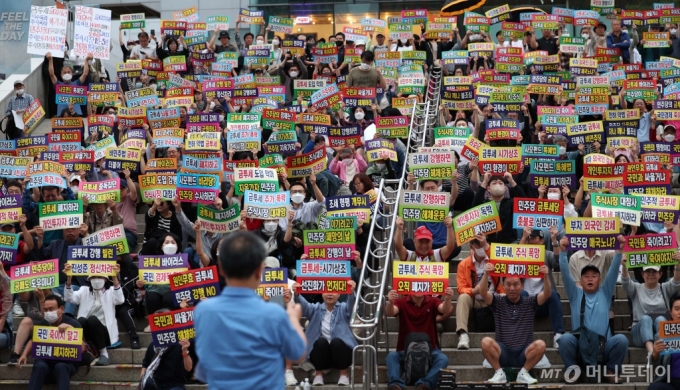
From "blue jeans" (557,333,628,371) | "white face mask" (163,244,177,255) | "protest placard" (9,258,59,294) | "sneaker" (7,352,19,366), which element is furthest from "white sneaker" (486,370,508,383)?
"sneaker" (7,352,19,366)

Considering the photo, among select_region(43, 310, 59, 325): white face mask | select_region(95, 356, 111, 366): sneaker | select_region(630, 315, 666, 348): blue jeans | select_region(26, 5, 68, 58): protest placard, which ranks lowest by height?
select_region(95, 356, 111, 366): sneaker

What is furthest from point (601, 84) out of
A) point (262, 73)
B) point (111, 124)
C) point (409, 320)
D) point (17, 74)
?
point (17, 74)

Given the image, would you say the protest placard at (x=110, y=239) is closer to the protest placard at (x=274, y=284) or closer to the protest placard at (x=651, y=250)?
the protest placard at (x=274, y=284)

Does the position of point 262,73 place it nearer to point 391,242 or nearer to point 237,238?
point 391,242

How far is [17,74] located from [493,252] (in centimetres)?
1359

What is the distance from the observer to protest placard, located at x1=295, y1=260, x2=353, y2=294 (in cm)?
1079

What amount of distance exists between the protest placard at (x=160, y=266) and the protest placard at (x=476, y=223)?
2.93 meters

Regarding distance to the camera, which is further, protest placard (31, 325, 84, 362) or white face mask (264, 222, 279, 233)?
white face mask (264, 222, 279, 233)

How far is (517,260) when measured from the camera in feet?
34.8

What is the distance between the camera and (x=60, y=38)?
21000 mm

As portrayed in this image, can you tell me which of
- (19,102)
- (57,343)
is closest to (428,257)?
(57,343)

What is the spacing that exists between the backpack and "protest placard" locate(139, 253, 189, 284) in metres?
2.66

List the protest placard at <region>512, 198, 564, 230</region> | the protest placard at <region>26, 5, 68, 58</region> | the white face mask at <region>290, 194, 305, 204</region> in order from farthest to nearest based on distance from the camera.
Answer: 1. the protest placard at <region>26, 5, 68, 58</region>
2. the white face mask at <region>290, 194, 305, 204</region>
3. the protest placard at <region>512, 198, 564, 230</region>

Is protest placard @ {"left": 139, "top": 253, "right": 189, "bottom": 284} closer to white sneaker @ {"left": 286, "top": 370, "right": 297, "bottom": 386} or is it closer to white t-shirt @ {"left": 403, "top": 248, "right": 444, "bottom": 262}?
white sneaker @ {"left": 286, "top": 370, "right": 297, "bottom": 386}
